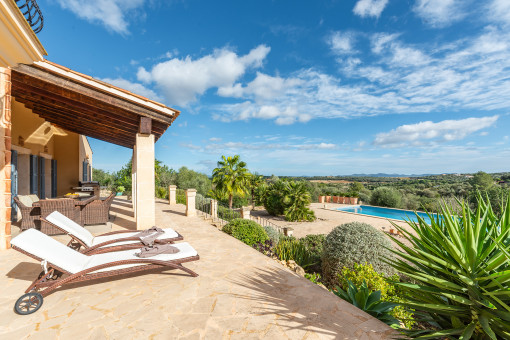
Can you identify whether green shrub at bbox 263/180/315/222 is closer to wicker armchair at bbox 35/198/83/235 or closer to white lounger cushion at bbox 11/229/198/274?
wicker armchair at bbox 35/198/83/235

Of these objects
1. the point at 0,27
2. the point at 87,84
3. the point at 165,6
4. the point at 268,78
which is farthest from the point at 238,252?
the point at 268,78

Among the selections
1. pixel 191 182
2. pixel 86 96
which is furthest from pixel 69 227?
pixel 191 182

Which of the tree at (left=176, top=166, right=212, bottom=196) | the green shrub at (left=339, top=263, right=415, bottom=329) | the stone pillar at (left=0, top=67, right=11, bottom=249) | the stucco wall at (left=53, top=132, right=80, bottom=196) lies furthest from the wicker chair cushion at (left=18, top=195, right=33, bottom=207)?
the tree at (left=176, top=166, right=212, bottom=196)

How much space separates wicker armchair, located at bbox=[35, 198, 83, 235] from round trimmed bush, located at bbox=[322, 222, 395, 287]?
24.5 feet

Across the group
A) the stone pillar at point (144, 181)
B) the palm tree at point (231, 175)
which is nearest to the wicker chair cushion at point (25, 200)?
the stone pillar at point (144, 181)

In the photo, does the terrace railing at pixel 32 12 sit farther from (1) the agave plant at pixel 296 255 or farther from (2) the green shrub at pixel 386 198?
(2) the green shrub at pixel 386 198

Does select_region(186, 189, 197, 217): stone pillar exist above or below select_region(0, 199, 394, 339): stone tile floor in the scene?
above

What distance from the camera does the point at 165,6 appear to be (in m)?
14.4

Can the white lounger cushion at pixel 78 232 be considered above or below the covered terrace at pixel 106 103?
below

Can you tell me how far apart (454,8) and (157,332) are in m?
13.7

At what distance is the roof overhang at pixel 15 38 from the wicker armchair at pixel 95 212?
16.9ft

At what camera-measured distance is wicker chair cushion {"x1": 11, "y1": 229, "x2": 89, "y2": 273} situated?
331 centimetres

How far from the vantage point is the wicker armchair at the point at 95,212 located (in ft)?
25.0

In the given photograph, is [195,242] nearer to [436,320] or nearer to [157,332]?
[157,332]
